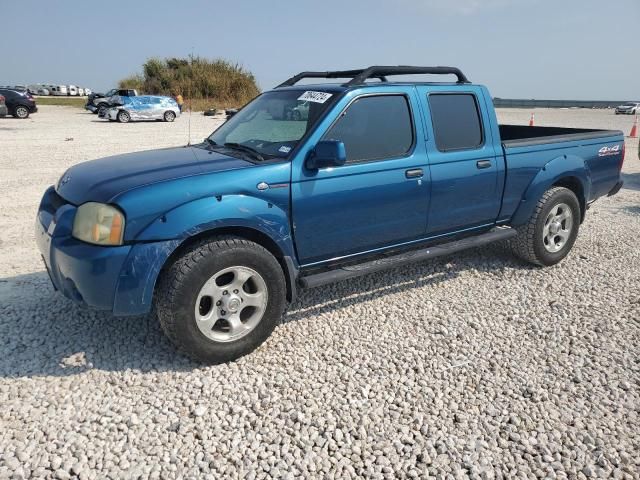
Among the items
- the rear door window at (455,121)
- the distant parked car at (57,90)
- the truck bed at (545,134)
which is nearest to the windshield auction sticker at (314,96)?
the rear door window at (455,121)

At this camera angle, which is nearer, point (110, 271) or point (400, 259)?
point (110, 271)

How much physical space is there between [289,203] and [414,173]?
3.77 ft

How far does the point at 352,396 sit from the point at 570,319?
86.1 inches

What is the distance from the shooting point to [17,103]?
1000 inches

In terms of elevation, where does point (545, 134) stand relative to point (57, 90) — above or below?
below

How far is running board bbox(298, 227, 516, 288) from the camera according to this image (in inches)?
145

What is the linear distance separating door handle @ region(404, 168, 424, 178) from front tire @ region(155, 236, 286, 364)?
4.39ft

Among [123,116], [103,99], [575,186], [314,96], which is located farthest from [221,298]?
[103,99]

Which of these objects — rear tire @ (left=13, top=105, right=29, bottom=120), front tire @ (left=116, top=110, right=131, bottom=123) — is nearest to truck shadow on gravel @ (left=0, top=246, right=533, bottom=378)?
front tire @ (left=116, top=110, right=131, bottom=123)

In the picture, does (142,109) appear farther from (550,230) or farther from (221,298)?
(221,298)

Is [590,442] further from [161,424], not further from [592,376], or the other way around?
[161,424]

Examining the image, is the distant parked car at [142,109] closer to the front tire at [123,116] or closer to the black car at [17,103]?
the front tire at [123,116]

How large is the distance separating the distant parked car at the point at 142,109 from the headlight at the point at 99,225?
24978 mm

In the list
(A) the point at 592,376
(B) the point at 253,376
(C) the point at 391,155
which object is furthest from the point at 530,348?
(B) the point at 253,376
